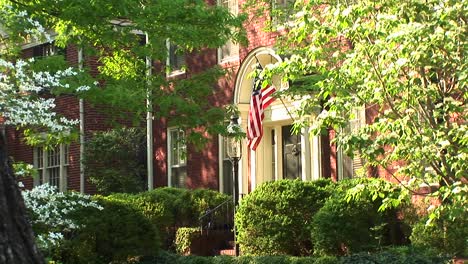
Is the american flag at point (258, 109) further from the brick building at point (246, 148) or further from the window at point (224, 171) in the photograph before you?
the window at point (224, 171)

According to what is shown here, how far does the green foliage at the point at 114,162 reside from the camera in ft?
88.0

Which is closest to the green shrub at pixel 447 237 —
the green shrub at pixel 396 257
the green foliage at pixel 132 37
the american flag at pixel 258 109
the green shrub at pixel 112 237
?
the green shrub at pixel 396 257

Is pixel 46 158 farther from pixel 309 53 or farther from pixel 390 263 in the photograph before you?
pixel 309 53

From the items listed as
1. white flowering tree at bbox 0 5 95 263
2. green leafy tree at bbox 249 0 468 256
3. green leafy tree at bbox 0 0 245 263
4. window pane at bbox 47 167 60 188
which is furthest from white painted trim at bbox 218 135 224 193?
green leafy tree at bbox 249 0 468 256

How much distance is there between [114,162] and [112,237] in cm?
936

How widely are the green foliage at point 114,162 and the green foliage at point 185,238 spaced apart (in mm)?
5559

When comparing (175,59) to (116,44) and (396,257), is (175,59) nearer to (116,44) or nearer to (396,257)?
(116,44)

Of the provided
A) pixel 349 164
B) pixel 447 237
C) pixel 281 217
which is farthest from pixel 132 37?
pixel 447 237

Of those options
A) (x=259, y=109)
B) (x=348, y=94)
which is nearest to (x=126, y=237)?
(x=259, y=109)

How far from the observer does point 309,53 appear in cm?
1121

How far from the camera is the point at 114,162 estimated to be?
2741 cm

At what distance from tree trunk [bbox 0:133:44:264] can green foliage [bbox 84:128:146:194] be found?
2240 cm

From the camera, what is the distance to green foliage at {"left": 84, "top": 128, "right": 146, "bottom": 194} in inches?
1056

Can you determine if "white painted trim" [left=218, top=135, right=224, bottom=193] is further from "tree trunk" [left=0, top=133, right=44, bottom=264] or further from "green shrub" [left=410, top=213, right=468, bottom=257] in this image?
"tree trunk" [left=0, top=133, right=44, bottom=264]
